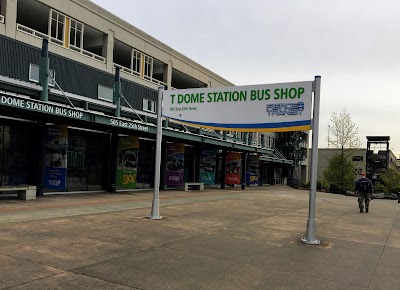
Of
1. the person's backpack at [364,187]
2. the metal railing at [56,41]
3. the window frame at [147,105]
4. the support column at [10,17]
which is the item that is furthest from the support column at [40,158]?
the person's backpack at [364,187]

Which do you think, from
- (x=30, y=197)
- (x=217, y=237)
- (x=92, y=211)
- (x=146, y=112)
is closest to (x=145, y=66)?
(x=146, y=112)

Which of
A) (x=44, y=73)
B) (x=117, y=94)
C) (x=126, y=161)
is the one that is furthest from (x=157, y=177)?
(x=126, y=161)

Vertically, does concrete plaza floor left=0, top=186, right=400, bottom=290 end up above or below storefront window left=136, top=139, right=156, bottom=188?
below

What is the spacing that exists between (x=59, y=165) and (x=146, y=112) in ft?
22.8

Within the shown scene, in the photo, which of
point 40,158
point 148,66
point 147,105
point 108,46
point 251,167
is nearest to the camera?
point 40,158

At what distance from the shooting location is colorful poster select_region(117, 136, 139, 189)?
64.3ft

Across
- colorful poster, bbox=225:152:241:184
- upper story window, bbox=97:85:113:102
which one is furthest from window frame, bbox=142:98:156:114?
colorful poster, bbox=225:152:241:184

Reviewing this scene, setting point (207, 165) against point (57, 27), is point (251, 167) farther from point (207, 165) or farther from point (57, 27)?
point (57, 27)

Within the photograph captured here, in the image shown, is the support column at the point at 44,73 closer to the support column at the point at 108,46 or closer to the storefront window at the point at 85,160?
the storefront window at the point at 85,160

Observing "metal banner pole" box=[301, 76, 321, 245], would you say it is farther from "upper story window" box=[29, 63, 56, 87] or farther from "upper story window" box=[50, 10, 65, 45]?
"upper story window" box=[50, 10, 65, 45]

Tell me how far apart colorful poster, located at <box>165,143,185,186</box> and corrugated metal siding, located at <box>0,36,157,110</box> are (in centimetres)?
332

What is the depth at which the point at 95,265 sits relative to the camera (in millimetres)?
6062

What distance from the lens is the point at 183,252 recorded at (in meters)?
7.23

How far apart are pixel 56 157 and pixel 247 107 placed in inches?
344
